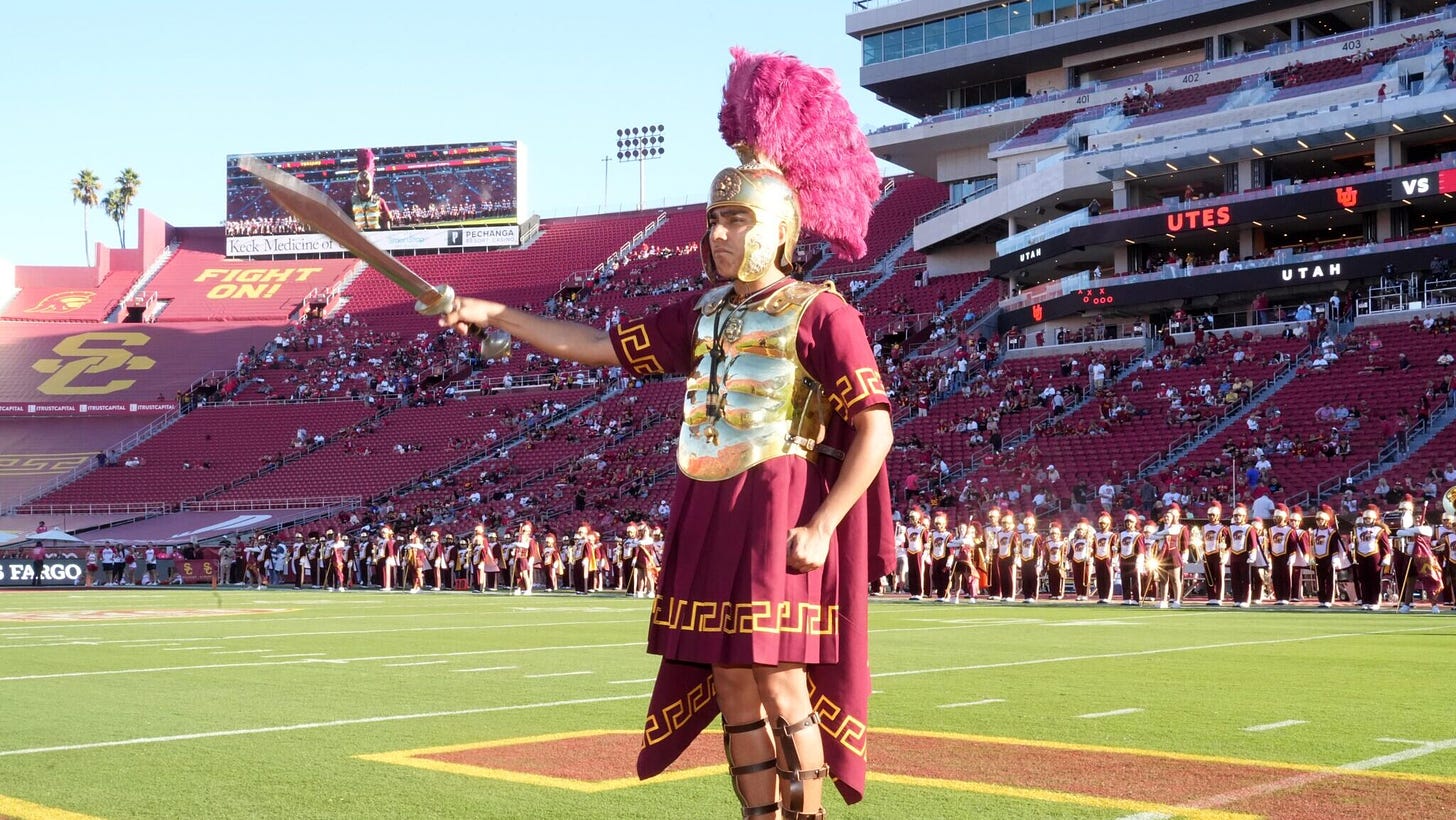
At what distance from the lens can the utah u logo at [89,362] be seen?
5369 centimetres

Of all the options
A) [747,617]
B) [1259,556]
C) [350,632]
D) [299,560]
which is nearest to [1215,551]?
[1259,556]

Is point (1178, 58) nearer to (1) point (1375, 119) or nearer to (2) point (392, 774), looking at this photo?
(1) point (1375, 119)

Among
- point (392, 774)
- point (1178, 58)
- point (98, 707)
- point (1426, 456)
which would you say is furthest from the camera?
point (1178, 58)

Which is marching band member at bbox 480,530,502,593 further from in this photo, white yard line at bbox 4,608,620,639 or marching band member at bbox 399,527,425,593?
white yard line at bbox 4,608,620,639

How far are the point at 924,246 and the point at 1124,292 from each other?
1186 cm

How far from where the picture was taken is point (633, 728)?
6.66 meters

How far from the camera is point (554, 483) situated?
40344mm

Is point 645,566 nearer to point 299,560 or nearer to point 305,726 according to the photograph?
point 299,560

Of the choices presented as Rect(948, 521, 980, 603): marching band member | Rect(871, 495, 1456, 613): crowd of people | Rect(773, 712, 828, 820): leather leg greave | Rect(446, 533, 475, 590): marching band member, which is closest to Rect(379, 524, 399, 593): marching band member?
Rect(446, 533, 475, 590): marching band member

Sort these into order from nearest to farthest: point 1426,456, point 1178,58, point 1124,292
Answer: point 1426,456
point 1124,292
point 1178,58

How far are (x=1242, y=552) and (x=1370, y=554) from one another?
1.72 m

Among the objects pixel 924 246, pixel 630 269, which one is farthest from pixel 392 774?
pixel 630 269

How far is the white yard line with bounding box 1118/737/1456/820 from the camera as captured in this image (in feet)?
15.3

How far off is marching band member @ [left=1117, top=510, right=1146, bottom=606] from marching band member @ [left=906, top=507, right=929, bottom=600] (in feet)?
11.3
